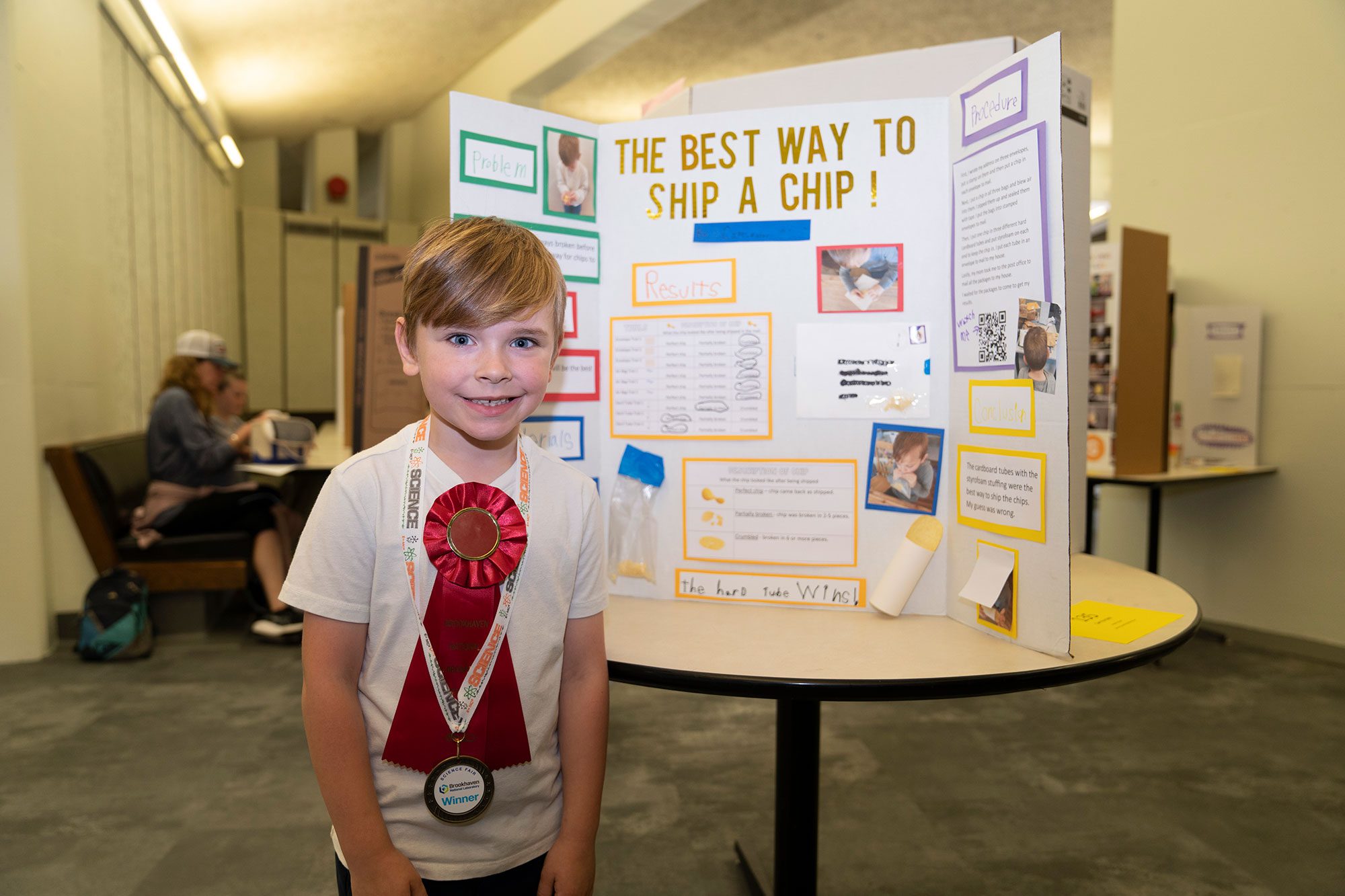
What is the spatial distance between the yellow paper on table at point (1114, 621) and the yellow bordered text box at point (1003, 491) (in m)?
0.16

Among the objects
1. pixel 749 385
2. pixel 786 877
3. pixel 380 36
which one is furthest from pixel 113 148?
pixel 786 877

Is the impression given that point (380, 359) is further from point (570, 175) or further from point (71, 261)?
point (71, 261)

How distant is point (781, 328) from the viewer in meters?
1.26

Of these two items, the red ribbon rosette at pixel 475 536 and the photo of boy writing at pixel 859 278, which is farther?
the photo of boy writing at pixel 859 278

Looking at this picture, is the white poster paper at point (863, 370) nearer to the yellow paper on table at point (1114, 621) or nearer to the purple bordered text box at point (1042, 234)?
the purple bordered text box at point (1042, 234)

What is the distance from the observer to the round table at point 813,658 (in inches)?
36.9

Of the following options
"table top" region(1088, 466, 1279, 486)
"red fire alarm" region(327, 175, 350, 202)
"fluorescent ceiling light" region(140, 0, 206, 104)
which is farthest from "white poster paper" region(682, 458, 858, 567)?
"red fire alarm" region(327, 175, 350, 202)

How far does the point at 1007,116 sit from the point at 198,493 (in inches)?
152

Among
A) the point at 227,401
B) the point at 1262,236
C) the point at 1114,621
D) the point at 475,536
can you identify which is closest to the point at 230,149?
the point at 227,401

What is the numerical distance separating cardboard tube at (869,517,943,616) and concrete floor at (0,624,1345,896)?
1.03 m

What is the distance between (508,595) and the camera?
3.02 feet

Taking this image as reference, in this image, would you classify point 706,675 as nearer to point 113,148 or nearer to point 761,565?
point 761,565

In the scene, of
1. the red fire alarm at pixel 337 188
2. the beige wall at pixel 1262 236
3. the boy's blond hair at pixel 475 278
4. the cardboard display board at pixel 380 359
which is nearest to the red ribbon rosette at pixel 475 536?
the boy's blond hair at pixel 475 278

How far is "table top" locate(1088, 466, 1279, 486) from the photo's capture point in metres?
3.32
